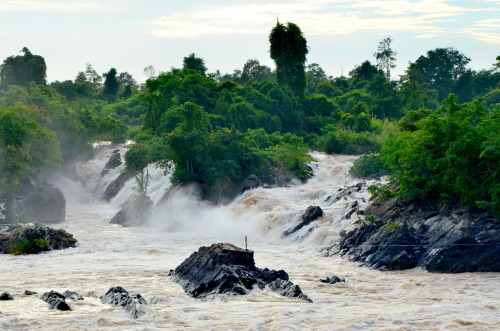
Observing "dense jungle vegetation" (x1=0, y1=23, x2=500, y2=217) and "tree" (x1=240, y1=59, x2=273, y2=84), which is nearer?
"dense jungle vegetation" (x1=0, y1=23, x2=500, y2=217)

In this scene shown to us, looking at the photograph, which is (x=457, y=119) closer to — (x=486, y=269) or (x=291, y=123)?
(x=486, y=269)

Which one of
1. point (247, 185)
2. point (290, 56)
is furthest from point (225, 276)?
point (290, 56)

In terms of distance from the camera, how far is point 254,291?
821 inches

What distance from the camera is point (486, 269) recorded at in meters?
23.9

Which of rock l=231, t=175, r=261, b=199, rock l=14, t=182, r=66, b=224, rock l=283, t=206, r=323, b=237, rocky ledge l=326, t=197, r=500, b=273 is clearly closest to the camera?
rocky ledge l=326, t=197, r=500, b=273

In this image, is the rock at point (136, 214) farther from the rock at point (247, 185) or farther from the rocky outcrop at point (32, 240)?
the rocky outcrop at point (32, 240)

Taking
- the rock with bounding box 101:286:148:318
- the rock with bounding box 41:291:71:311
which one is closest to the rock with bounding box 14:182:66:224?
the rock with bounding box 41:291:71:311

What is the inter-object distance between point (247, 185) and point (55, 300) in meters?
22.4

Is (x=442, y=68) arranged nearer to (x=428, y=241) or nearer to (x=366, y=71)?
(x=366, y=71)

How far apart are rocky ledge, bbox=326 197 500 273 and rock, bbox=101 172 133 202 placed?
25.4 m

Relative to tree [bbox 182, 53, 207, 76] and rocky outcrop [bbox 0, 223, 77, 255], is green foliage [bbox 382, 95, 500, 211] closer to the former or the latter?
rocky outcrop [bbox 0, 223, 77, 255]

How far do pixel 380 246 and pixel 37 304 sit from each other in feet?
42.2

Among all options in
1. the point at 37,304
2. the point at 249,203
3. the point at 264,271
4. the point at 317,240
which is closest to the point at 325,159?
the point at 249,203

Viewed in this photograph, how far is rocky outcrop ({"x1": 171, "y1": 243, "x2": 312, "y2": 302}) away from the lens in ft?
67.8
